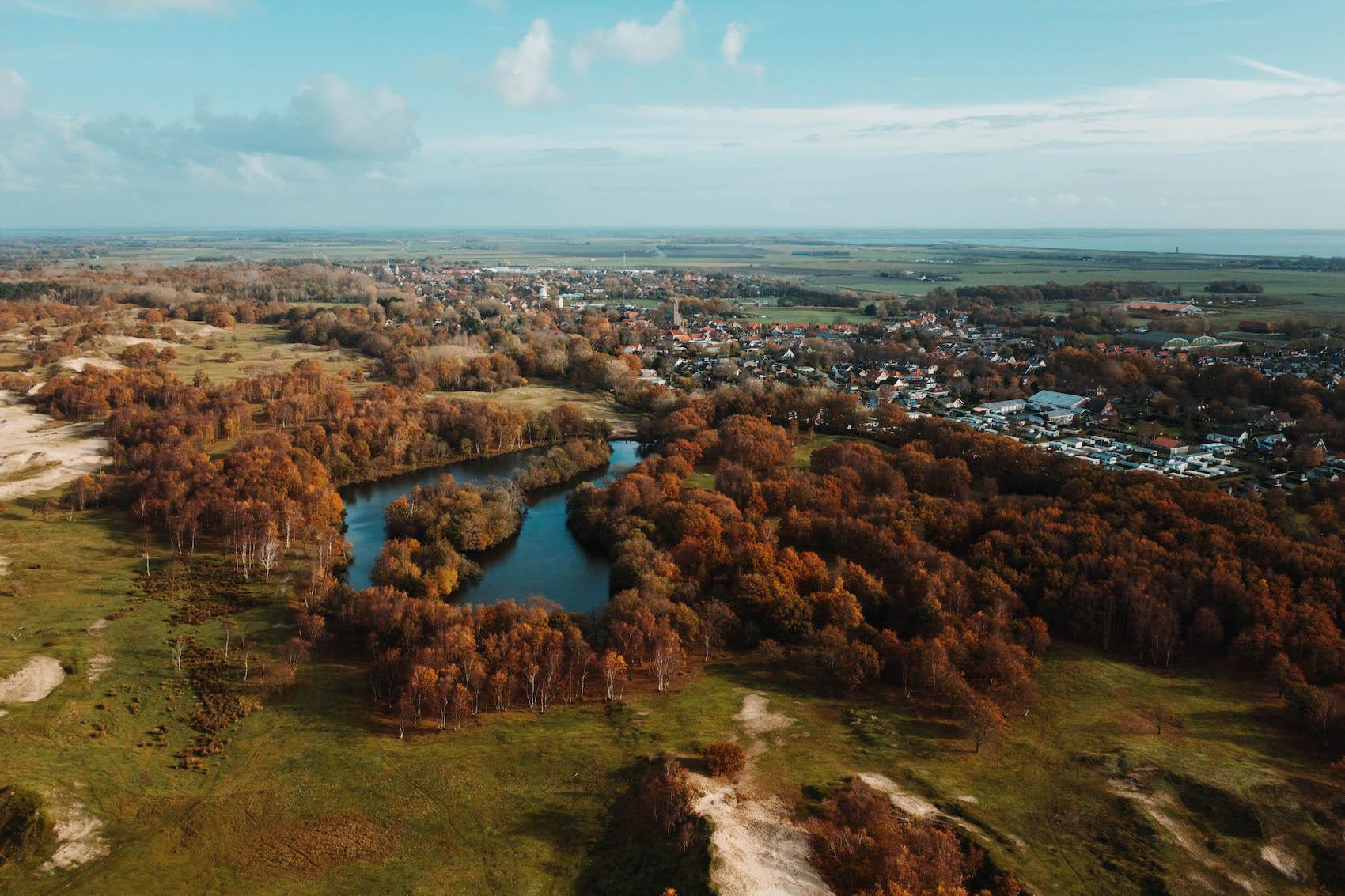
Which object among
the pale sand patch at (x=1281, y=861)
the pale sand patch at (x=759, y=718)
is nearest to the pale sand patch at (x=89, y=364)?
the pale sand patch at (x=759, y=718)

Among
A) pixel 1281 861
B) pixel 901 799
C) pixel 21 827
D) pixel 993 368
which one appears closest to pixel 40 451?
pixel 21 827

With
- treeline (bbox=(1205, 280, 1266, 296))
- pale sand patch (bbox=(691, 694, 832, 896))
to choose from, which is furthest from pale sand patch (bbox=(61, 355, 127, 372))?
treeline (bbox=(1205, 280, 1266, 296))

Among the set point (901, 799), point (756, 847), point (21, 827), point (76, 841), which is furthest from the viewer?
point (901, 799)

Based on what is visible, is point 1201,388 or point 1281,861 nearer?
point 1281,861

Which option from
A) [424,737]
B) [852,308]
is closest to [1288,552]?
[424,737]

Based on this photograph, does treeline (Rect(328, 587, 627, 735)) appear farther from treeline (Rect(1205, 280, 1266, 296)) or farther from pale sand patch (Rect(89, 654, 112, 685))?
treeline (Rect(1205, 280, 1266, 296))

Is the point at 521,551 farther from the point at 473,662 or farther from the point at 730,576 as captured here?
→ the point at 473,662

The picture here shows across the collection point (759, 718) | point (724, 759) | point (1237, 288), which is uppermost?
point (1237, 288)
